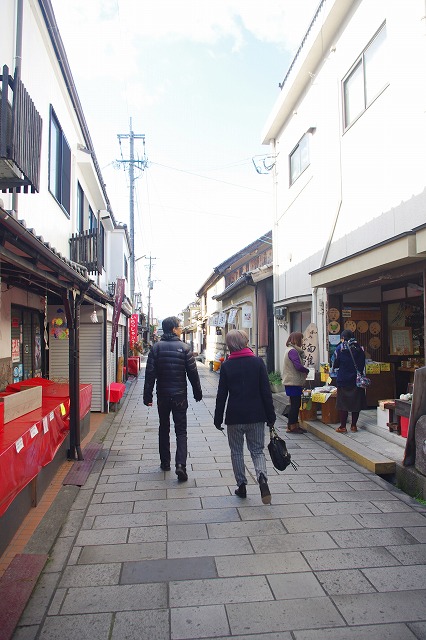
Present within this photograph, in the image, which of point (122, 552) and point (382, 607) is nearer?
point (382, 607)

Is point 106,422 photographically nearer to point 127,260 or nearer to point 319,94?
point 319,94

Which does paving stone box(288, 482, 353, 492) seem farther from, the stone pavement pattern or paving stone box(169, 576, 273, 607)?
paving stone box(169, 576, 273, 607)

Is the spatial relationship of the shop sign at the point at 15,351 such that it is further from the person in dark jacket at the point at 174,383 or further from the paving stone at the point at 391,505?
the paving stone at the point at 391,505

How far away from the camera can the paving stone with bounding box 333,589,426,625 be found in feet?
9.71

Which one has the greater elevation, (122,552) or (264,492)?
(264,492)

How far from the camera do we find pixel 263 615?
300 centimetres

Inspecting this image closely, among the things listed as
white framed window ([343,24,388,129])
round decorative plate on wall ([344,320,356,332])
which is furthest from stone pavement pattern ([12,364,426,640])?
white framed window ([343,24,388,129])

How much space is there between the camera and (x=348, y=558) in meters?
3.77

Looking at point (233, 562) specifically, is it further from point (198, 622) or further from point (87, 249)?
point (87, 249)

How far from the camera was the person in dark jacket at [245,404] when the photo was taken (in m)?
4.89

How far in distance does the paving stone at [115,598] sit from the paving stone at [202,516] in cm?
117

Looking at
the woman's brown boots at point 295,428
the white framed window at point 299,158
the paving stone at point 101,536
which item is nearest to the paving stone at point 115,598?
the paving stone at point 101,536

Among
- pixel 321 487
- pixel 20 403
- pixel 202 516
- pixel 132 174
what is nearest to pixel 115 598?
pixel 202 516

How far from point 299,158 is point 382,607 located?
11.3 m
